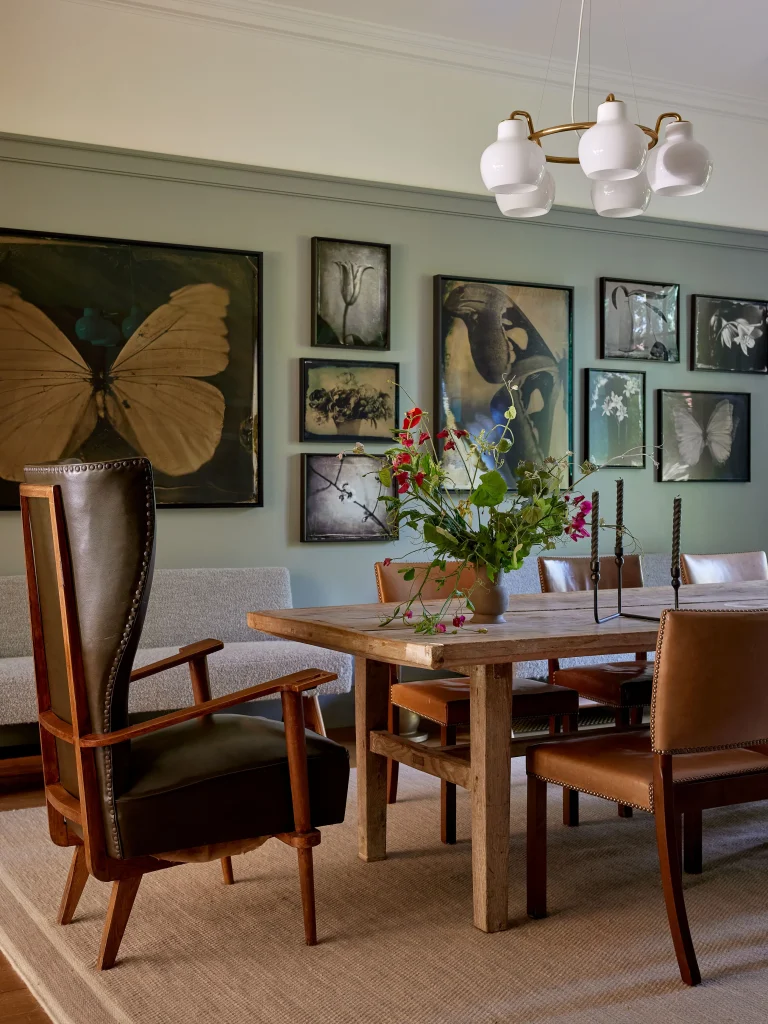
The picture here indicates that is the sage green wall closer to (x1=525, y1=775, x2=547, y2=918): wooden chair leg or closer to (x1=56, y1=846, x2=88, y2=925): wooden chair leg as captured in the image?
(x1=56, y1=846, x2=88, y2=925): wooden chair leg

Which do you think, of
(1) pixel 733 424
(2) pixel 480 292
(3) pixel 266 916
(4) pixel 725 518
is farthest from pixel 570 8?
(3) pixel 266 916

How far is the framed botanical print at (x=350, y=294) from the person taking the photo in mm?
5199

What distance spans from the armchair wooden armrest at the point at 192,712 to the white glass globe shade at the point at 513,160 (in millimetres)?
1654

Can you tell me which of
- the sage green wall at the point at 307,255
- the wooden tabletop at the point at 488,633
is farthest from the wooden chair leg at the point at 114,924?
the sage green wall at the point at 307,255

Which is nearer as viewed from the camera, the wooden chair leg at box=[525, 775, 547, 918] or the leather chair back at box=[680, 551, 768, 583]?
the wooden chair leg at box=[525, 775, 547, 918]

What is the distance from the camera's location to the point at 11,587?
4.43m

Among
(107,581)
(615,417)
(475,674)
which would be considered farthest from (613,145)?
(615,417)

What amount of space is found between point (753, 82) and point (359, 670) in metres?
4.38

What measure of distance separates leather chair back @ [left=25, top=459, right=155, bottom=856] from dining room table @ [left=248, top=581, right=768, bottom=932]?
65 centimetres

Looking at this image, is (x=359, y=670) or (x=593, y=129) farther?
(x=359, y=670)

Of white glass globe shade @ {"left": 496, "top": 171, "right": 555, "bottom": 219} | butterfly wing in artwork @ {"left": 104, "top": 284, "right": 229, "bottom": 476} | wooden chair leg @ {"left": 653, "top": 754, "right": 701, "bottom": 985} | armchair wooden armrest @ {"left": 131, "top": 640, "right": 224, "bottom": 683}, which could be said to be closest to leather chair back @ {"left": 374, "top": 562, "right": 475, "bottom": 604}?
armchair wooden armrest @ {"left": 131, "top": 640, "right": 224, "bottom": 683}

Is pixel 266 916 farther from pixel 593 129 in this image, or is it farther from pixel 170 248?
pixel 170 248

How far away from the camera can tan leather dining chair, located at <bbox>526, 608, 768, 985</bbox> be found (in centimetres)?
246

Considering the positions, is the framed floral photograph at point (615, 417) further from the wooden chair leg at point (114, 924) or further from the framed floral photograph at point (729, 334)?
the wooden chair leg at point (114, 924)
